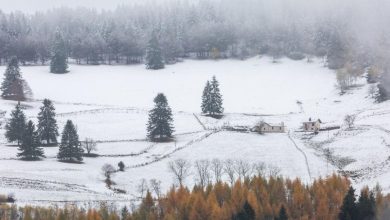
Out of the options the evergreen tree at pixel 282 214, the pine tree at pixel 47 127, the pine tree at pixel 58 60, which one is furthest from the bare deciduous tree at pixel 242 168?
the pine tree at pixel 58 60

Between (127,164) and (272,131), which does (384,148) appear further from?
(127,164)

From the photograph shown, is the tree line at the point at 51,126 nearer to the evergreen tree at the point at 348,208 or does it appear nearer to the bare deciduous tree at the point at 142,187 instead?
the bare deciduous tree at the point at 142,187

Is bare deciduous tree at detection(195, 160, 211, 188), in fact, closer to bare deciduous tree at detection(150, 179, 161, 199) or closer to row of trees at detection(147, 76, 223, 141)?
bare deciduous tree at detection(150, 179, 161, 199)

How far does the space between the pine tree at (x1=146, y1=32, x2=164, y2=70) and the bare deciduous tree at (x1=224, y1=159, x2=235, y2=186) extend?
62.9 m

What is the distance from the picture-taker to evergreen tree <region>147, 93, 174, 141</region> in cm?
7919

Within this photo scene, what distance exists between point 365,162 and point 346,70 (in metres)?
48.0

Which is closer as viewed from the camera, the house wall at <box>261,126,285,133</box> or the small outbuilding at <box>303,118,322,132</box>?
the small outbuilding at <box>303,118,322,132</box>

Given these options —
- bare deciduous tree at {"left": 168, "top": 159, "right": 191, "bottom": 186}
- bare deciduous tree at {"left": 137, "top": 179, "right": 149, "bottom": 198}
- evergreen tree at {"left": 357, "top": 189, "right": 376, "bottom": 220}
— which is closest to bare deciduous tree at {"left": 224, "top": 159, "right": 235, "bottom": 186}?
bare deciduous tree at {"left": 168, "top": 159, "right": 191, "bottom": 186}

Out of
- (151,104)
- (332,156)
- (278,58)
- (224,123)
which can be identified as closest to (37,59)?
(151,104)

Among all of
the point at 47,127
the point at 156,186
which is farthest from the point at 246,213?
the point at 47,127

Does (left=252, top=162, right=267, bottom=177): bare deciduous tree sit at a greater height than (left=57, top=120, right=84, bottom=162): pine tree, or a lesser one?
lesser

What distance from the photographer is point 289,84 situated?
11181 cm

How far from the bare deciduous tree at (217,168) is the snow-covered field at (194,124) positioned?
2.49 m

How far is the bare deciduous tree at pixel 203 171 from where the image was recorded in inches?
2388
